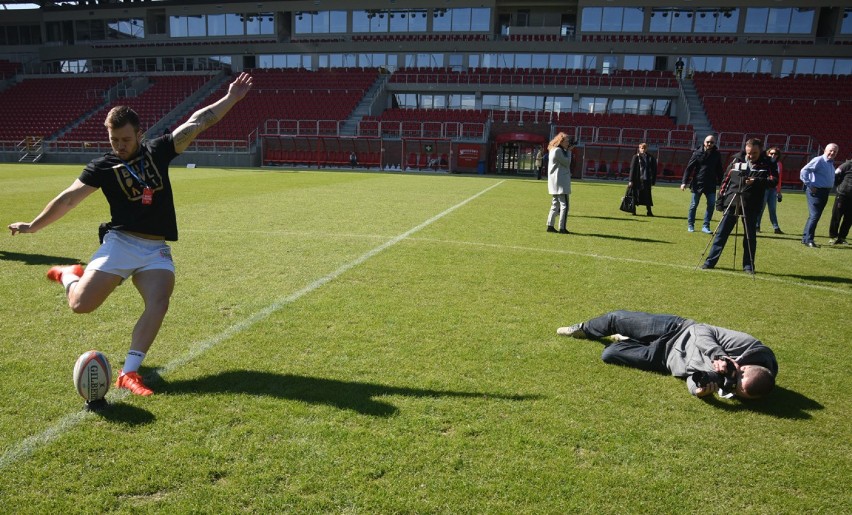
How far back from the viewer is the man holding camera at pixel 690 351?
386cm

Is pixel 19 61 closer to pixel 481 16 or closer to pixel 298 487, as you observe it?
pixel 481 16

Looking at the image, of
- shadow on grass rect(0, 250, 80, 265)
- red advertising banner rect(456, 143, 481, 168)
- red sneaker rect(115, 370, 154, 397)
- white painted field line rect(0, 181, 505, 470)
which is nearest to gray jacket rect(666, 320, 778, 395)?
white painted field line rect(0, 181, 505, 470)

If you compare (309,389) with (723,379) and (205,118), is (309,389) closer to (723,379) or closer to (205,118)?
(205,118)

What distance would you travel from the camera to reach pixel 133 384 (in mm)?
3680

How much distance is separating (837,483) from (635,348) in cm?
168

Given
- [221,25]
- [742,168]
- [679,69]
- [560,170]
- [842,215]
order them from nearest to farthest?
[742,168]
[560,170]
[842,215]
[679,69]
[221,25]

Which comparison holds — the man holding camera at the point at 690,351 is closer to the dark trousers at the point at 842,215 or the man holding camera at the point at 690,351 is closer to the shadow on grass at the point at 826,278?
the shadow on grass at the point at 826,278

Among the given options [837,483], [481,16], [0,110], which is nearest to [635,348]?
[837,483]

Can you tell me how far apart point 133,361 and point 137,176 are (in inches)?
53.9

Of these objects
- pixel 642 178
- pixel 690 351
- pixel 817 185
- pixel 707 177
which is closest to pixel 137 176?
pixel 690 351

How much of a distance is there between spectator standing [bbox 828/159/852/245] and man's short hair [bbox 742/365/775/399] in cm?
1012

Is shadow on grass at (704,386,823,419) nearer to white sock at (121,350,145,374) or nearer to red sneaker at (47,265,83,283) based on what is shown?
white sock at (121,350,145,374)

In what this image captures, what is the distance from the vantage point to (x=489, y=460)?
3.07 m

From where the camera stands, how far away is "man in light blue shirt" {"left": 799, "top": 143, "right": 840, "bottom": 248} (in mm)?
11125
